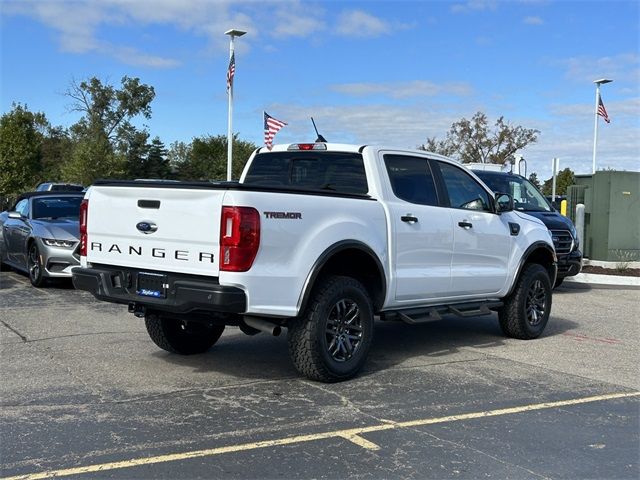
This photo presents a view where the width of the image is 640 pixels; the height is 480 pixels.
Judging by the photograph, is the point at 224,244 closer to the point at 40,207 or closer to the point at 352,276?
the point at 352,276

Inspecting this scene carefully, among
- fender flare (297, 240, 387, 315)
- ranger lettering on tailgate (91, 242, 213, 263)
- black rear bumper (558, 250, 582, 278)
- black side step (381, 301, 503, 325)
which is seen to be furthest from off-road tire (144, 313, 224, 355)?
black rear bumper (558, 250, 582, 278)

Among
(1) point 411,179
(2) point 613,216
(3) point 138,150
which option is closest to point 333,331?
(1) point 411,179

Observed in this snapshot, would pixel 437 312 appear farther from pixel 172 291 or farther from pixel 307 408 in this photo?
pixel 172 291

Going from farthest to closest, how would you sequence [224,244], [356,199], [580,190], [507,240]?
[580,190], [507,240], [356,199], [224,244]

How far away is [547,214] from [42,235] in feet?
28.7

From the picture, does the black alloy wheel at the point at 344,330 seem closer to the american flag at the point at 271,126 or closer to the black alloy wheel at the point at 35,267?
the black alloy wheel at the point at 35,267

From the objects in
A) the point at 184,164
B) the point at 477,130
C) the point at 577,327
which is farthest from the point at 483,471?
the point at 184,164

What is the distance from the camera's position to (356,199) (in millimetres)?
6129

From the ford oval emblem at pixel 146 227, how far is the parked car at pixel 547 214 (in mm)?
8296

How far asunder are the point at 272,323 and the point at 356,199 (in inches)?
52.5

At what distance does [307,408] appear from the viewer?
5297mm

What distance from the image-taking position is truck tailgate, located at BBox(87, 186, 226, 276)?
526 centimetres

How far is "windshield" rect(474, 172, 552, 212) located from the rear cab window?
685 cm

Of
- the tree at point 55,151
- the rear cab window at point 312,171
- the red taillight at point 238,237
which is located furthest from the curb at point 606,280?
the tree at point 55,151
